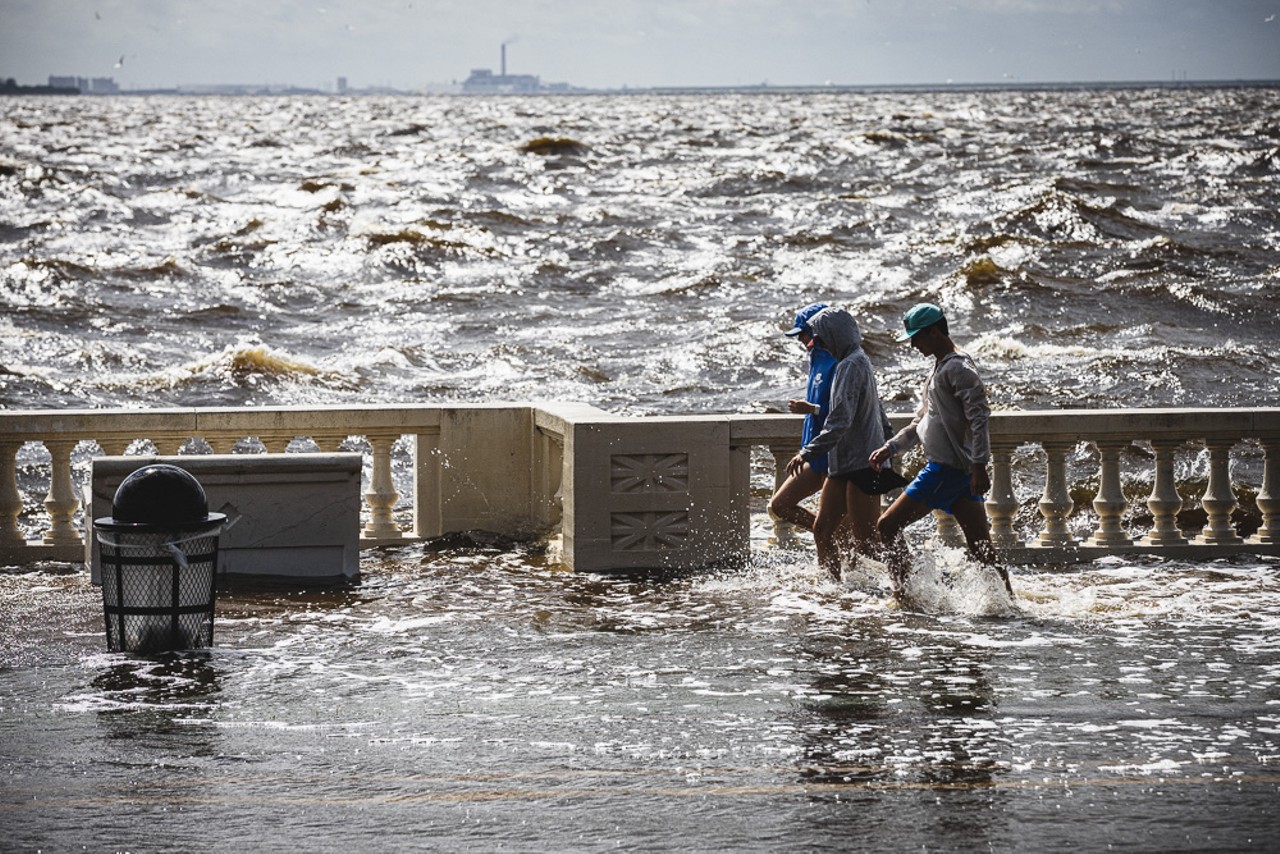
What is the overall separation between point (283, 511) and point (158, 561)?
7.61 ft

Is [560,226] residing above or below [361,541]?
above

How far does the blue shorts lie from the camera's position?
963 centimetres

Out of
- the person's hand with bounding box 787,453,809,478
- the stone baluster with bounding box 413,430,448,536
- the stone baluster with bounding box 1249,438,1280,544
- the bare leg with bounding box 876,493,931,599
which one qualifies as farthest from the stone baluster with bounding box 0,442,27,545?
the stone baluster with bounding box 1249,438,1280,544

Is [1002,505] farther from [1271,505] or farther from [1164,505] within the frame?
[1271,505]

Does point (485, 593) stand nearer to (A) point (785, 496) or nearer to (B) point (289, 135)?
(A) point (785, 496)

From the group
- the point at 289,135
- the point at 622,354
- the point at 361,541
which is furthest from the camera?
the point at 289,135

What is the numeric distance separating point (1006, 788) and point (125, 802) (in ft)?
10.5

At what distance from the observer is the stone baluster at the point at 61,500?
38.6ft

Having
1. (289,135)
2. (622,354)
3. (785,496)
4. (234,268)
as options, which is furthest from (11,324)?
(289,135)

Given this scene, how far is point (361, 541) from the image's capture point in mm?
12289

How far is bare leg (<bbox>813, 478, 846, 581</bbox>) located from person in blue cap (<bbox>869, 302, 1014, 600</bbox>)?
1.75 ft

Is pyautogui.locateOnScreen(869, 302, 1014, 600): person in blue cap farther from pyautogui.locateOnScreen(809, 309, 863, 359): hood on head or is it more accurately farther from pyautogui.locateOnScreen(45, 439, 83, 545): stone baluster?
pyautogui.locateOnScreen(45, 439, 83, 545): stone baluster

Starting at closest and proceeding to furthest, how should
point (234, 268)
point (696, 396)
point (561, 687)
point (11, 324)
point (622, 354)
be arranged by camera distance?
point (561, 687), point (696, 396), point (622, 354), point (11, 324), point (234, 268)

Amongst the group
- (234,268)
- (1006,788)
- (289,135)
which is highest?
(289,135)
